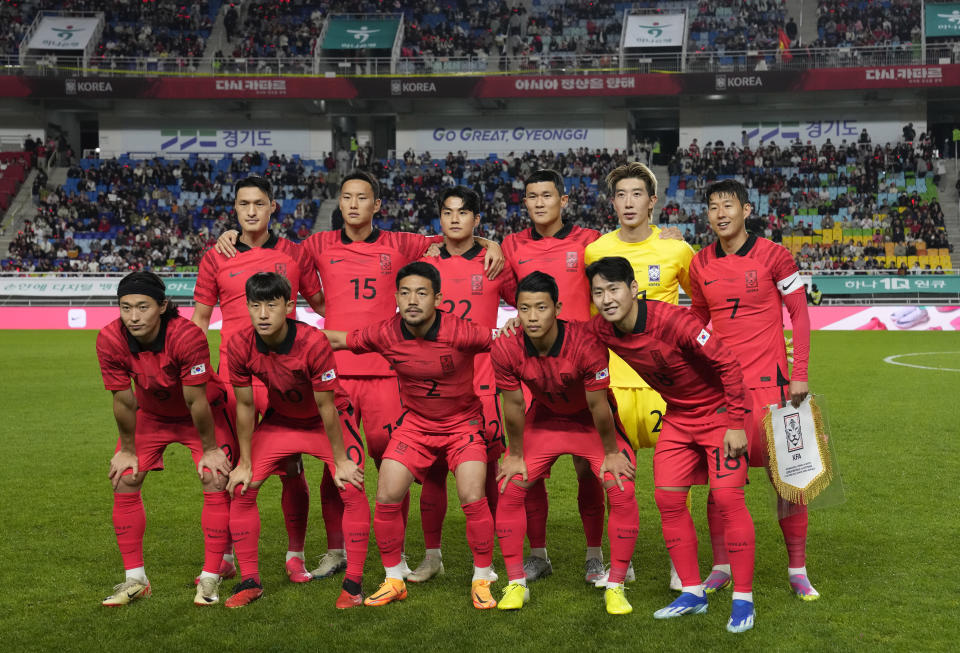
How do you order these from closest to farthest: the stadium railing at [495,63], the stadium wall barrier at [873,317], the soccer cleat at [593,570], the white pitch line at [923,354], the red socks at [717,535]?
the red socks at [717,535] → the soccer cleat at [593,570] → the white pitch line at [923,354] → the stadium wall barrier at [873,317] → the stadium railing at [495,63]

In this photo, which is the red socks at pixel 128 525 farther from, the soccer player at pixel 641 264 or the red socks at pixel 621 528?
the soccer player at pixel 641 264

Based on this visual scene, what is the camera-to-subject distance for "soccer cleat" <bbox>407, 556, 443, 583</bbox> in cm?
584

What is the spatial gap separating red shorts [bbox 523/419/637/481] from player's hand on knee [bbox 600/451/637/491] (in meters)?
0.08

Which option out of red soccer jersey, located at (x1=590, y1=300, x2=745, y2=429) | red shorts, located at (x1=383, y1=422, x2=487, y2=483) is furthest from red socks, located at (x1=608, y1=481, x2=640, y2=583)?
red shorts, located at (x1=383, y1=422, x2=487, y2=483)

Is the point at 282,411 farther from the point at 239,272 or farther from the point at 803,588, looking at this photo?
the point at 803,588

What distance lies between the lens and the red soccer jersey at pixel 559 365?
5211 millimetres

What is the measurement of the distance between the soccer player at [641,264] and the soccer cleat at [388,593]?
1.70 meters

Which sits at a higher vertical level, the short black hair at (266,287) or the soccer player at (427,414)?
the short black hair at (266,287)

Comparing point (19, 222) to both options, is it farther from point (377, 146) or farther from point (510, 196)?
point (510, 196)

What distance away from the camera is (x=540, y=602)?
5383mm

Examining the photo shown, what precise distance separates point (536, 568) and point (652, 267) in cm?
205

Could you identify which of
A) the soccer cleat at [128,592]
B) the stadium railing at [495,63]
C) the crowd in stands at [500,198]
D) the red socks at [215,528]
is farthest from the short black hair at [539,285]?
the stadium railing at [495,63]

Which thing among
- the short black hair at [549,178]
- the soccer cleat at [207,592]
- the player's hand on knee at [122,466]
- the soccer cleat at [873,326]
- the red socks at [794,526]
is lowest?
the soccer cleat at [873,326]

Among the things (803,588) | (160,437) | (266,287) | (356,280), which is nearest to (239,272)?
(356,280)
